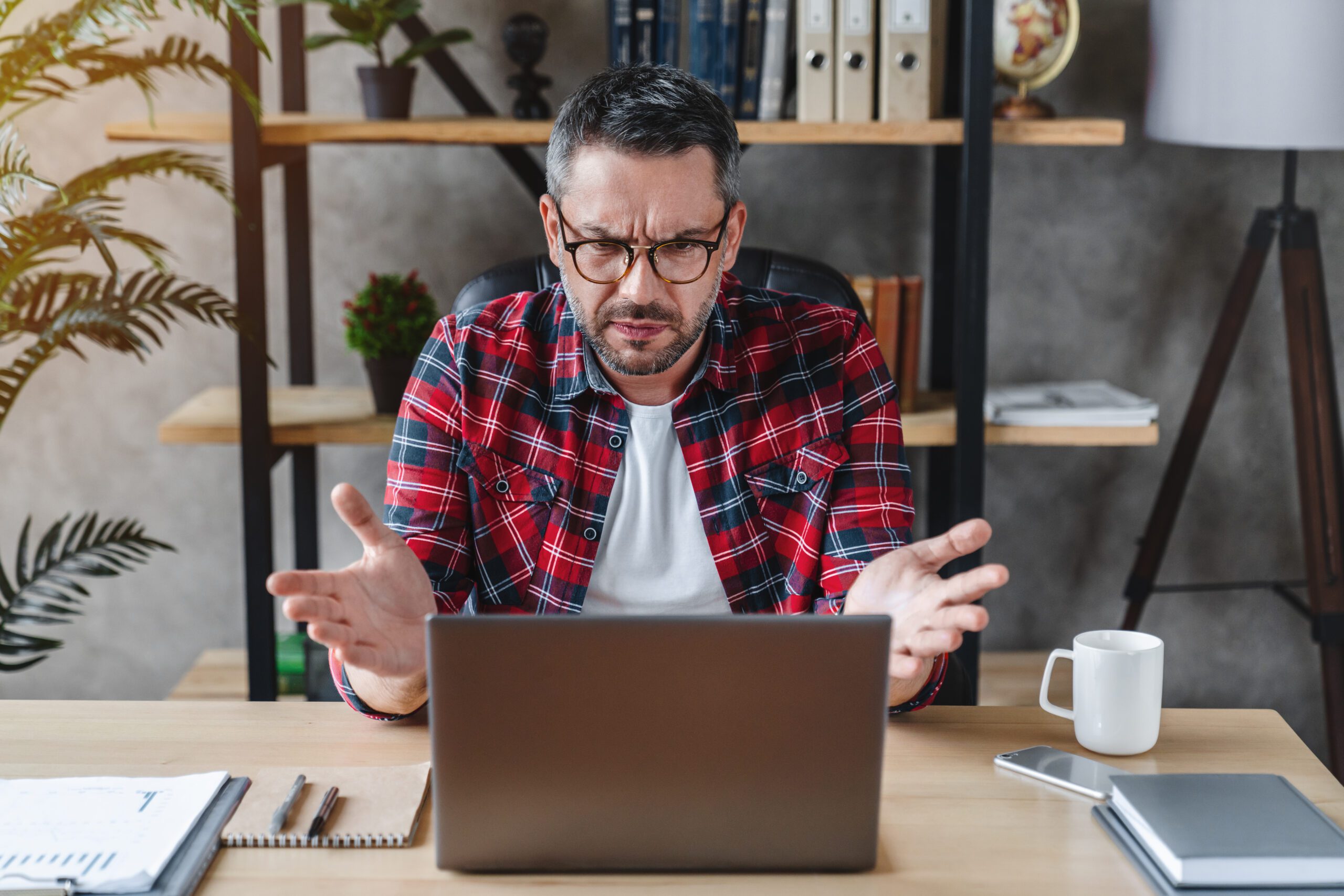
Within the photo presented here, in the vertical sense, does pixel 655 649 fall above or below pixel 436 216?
below

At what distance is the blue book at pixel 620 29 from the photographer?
191cm

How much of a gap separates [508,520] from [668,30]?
3.14 feet

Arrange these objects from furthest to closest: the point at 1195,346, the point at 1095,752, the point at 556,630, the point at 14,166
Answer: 1. the point at 1195,346
2. the point at 14,166
3. the point at 1095,752
4. the point at 556,630

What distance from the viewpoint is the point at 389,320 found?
2.02 metres

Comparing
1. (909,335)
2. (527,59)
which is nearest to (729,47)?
(527,59)

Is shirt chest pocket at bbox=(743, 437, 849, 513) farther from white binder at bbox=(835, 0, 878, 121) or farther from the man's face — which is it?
white binder at bbox=(835, 0, 878, 121)

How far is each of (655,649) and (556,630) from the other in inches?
2.6

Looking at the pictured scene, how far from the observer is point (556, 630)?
76 centimetres

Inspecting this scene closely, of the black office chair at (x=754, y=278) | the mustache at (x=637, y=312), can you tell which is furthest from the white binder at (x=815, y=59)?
the mustache at (x=637, y=312)

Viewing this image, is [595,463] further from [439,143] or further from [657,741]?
[439,143]

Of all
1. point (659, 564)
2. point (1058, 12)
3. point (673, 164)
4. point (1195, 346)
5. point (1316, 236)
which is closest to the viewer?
point (673, 164)

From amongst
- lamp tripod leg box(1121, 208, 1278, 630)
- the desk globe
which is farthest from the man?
lamp tripod leg box(1121, 208, 1278, 630)

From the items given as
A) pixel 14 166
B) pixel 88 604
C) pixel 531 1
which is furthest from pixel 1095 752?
pixel 88 604

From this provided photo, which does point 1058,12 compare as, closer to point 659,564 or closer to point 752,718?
point 659,564
